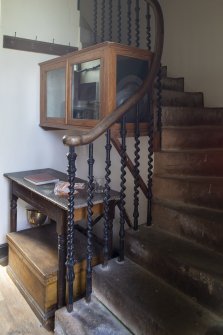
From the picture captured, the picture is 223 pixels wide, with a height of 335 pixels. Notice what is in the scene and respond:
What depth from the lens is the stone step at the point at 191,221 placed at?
1.60 meters

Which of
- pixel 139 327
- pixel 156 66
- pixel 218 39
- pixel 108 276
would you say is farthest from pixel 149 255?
pixel 218 39

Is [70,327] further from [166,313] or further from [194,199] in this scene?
[194,199]

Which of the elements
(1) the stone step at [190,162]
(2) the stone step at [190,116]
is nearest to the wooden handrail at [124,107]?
(2) the stone step at [190,116]

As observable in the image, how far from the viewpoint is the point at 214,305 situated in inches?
52.9

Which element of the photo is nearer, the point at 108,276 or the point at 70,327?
the point at 70,327

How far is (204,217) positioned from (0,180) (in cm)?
185

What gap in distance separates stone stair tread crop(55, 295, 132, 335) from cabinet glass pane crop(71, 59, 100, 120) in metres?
1.20

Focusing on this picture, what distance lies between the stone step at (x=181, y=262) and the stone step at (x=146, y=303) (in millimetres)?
47

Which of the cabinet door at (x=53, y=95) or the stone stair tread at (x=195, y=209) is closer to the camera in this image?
the stone stair tread at (x=195, y=209)

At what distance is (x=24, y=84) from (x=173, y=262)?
2.05m

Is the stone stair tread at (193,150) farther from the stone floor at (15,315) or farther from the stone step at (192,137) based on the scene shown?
the stone floor at (15,315)

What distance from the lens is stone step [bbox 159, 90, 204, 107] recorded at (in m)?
2.49

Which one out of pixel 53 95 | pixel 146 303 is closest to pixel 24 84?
pixel 53 95

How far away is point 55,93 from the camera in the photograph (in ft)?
8.03
